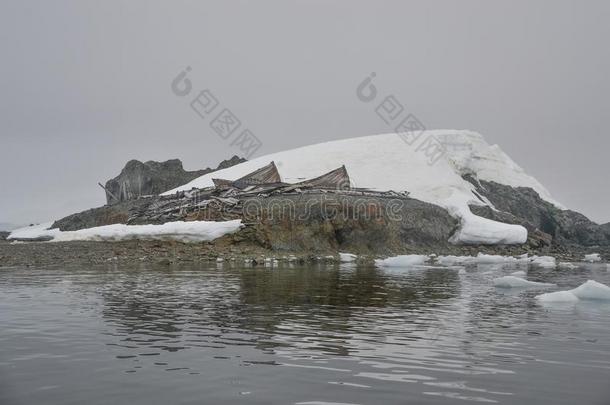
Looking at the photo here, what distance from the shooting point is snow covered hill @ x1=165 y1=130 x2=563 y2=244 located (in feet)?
203

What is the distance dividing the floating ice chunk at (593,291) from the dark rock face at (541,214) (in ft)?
185

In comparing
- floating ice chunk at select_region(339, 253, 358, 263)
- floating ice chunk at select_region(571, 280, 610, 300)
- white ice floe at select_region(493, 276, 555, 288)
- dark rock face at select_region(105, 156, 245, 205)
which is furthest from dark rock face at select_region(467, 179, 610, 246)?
floating ice chunk at select_region(571, 280, 610, 300)

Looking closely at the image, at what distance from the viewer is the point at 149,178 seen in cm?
8669

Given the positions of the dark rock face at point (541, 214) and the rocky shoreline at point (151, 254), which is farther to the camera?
the dark rock face at point (541, 214)

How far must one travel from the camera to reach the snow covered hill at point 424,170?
6203cm

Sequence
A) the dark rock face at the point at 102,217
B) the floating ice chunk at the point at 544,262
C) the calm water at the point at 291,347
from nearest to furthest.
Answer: the calm water at the point at 291,347, the floating ice chunk at the point at 544,262, the dark rock face at the point at 102,217

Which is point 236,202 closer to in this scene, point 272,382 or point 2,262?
point 2,262

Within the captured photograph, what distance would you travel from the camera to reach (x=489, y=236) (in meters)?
60.0

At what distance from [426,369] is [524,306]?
11028 millimetres

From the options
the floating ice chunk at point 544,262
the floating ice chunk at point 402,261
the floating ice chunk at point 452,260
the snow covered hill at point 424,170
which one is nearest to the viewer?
the floating ice chunk at point 402,261

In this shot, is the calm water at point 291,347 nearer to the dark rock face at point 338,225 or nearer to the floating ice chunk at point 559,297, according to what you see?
the floating ice chunk at point 559,297

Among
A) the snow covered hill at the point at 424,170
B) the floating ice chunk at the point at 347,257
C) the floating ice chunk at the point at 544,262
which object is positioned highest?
the snow covered hill at the point at 424,170

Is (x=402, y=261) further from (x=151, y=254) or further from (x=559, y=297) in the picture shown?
(x=559, y=297)

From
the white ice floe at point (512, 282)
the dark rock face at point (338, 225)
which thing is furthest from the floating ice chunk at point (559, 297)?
the dark rock face at point (338, 225)
